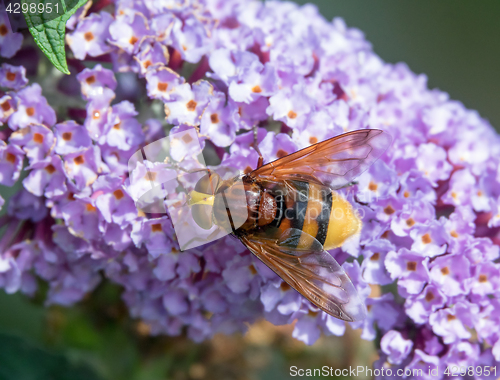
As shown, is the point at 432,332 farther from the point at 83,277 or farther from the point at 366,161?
the point at 83,277

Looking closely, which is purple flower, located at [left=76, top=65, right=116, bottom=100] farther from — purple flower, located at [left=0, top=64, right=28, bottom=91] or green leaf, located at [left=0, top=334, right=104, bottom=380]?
green leaf, located at [left=0, top=334, right=104, bottom=380]

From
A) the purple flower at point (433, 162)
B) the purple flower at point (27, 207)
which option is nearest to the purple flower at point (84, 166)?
the purple flower at point (27, 207)

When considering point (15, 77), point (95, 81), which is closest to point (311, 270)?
point (95, 81)

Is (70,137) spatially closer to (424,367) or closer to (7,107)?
(7,107)

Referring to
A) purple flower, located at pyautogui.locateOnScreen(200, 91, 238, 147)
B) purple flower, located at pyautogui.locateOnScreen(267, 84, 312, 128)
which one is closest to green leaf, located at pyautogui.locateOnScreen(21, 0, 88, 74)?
purple flower, located at pyautogui.locateOnScreen(200, 91, 238, 147)

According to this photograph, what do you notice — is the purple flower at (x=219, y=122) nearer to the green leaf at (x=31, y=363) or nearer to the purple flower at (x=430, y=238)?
the purple flower at (x=430, y=238)

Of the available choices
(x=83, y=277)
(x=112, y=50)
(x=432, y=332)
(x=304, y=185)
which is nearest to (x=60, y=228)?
(x=83, y=277)
